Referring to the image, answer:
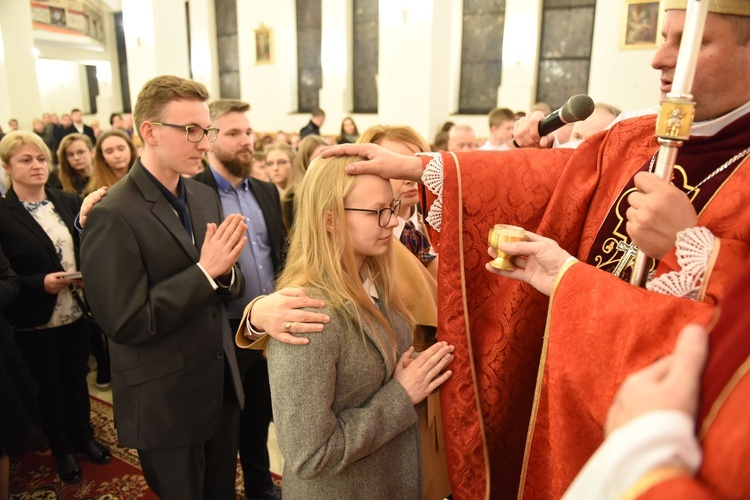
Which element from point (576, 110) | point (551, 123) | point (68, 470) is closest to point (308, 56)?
point (68, 470)

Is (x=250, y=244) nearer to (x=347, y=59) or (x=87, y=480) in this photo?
(x=87, y=480)

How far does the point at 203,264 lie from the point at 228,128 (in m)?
1.46

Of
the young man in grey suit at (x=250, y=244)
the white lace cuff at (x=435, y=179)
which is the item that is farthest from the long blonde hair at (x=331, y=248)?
the young man in grey suit at (x=250, y=244)

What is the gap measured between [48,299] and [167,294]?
160 cm

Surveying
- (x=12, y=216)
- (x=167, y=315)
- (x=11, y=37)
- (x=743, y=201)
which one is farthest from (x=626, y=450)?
(x=11, y=37)

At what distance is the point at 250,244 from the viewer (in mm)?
3096

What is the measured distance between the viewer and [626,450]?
2.44 feet

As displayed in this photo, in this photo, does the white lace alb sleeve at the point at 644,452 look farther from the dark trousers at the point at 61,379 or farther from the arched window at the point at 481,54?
the arched window at the point at 481,54

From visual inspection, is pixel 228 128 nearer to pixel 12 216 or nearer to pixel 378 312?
pixel 12 216

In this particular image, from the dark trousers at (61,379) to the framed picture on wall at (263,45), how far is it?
11.2 metres

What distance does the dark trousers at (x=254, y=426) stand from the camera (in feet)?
9.73

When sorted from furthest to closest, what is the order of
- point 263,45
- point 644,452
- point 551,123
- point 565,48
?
1. point 263,45
2. point 565,48
3. point 551,123
4. point 644,452

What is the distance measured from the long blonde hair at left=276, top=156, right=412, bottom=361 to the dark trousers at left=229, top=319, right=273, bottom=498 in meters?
1.45

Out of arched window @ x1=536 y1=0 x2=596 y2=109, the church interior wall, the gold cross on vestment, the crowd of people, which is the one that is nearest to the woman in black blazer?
the crowd of people
